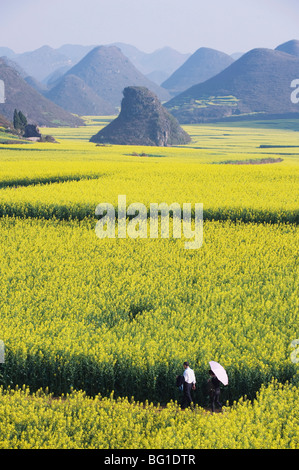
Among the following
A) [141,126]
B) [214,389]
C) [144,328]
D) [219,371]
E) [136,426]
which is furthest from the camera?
[141,126]

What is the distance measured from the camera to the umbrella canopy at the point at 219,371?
7699mm

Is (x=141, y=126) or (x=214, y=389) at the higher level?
(x=141, y=126)

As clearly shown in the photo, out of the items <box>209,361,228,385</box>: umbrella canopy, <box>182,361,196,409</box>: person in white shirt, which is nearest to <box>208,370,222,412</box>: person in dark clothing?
<box>209,361,228,385</box>: umbrella canopy

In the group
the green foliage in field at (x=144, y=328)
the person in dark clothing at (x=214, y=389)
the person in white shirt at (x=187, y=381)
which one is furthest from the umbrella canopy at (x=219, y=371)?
the green foliage in field at (x=144, y=328)

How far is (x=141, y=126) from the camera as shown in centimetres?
11969

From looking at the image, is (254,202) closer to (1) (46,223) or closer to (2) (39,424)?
(1) (46,223)

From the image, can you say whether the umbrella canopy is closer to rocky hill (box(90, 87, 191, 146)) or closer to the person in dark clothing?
the person in dark clothing

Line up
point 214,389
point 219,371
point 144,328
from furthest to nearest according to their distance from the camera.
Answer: point 144,328 → point 214,389 → point 219,371

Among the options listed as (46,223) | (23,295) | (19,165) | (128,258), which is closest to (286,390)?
(23,295)

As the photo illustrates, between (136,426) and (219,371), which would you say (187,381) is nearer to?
(219,371)

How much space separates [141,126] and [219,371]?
116027 millimetres

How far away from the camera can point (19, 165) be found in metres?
36.6

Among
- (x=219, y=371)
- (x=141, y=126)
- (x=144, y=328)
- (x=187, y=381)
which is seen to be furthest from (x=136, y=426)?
(x=141, y=126)
